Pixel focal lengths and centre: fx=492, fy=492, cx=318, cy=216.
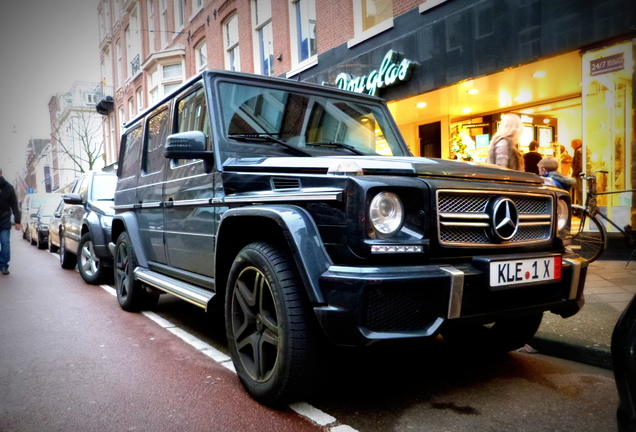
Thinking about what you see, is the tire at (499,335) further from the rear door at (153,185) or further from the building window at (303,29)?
the building window at (303,29)

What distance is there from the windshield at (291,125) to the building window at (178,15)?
19515mm

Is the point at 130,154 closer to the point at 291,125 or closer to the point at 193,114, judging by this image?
the point at 193,114

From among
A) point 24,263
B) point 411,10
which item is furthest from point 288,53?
point 24,263

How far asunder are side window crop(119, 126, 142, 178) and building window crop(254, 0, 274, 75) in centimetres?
948

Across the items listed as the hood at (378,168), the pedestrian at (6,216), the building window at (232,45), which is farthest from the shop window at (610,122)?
the building window at (232,45)

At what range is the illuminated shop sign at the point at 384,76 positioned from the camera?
9828mm

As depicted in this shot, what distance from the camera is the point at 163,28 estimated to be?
74.8 ft

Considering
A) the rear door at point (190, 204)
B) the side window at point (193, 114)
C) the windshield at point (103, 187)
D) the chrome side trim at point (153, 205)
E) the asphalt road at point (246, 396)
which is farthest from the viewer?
the windshield at point (103, 187)

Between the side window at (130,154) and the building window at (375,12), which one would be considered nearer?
the side window at (130,154)

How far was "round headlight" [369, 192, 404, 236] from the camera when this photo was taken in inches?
91.6

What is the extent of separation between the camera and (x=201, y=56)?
19844mm

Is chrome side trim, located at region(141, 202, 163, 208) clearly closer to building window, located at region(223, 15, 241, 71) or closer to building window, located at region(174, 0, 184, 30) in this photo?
building window, located at region(223, 15, 241, 71)

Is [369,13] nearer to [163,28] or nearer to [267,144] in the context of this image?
[267,144]

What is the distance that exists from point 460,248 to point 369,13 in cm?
985
